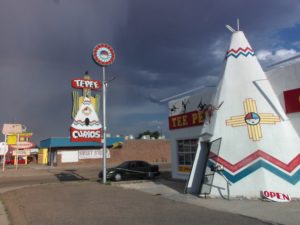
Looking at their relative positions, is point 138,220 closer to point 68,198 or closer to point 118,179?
point 68,198


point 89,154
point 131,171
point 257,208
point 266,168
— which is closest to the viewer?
point 257,208

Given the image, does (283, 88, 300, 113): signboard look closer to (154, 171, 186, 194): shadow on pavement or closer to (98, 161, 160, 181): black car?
(154, 171, 186, 194): shadow on pavement

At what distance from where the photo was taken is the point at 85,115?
22797 millimetres

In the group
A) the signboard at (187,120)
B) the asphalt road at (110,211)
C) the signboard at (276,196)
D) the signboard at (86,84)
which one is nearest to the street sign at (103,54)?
the signboard at (86,84)

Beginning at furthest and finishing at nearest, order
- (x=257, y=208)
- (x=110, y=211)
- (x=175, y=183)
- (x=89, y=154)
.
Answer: (x=89, y=154), (x=175, y=183), (x=110, y=211), (x=257, y=208)

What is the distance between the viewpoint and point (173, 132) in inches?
857

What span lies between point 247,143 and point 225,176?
1533 millimetres

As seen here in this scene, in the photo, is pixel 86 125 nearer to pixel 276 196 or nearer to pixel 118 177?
pixel 118 177

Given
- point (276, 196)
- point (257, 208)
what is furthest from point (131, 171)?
point (257, 208)

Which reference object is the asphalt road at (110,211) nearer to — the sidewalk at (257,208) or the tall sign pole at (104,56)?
the sidewalk at (257,208)

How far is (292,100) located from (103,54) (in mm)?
13991

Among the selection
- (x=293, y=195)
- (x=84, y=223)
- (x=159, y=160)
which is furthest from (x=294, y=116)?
(x=159, y=160)

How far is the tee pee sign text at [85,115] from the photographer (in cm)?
2223

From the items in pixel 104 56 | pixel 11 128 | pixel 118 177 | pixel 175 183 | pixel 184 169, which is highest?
pixel 11 128
